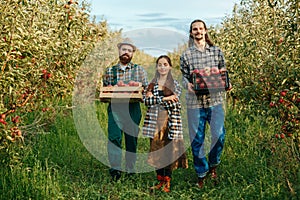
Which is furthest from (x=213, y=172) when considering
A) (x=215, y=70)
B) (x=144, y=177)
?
(x=215, y=70)

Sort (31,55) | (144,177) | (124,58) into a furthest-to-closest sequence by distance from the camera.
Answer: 1. (144,177)
2. (124,58)
3. (31,55)

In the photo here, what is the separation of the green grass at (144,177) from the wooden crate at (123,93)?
0.95 m

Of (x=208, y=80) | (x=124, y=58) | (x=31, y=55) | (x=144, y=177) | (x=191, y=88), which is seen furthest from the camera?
(x=144, y=177)

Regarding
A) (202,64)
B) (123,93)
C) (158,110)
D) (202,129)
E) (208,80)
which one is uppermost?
(202,64)

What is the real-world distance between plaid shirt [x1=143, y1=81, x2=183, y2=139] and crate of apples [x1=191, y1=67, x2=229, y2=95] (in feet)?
1.16

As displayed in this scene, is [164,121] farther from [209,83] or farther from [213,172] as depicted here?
[213,172]

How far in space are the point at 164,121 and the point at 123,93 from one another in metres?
0.54

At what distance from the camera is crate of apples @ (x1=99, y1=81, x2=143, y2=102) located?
4923mm

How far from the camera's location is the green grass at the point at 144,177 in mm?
4598

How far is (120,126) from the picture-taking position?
5312 millimetres

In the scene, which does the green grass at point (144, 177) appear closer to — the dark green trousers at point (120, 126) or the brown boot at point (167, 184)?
the brown boot at point (167, 184)

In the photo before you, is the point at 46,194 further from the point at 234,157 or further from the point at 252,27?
the point at 252,27

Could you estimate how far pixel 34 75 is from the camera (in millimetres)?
4738

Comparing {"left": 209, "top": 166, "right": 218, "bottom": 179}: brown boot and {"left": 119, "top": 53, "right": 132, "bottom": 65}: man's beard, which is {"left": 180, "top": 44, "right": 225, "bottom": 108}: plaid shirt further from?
{"left": 209, "top": 166, "right": 218, "bottom": 179}: brown boot
